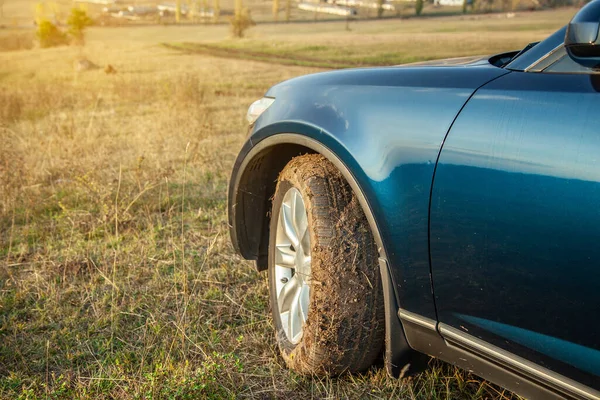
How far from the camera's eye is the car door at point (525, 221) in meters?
1.44

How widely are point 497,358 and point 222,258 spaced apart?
2478 mm

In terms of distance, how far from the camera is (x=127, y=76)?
16984 millimetres

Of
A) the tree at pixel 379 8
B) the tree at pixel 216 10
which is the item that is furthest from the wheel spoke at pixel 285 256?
the tree at pixel 216 10

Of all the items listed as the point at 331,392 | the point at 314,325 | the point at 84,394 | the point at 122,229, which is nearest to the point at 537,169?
the point at 314,325

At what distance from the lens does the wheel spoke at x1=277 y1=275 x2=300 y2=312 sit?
2569 mm

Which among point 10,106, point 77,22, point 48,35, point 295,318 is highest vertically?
point 77,22

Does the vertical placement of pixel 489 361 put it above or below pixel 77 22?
below

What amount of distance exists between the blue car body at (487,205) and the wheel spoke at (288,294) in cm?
65

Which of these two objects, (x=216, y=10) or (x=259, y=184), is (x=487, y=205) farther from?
(x=216, y=10)

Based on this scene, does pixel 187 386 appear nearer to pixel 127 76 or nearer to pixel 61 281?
pixel 61 281

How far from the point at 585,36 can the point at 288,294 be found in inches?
63.8

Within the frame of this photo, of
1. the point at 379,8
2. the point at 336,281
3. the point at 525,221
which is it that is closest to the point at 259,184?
the point at 336,281

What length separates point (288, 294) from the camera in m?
2.61

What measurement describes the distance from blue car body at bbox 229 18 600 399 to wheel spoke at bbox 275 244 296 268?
614mm
